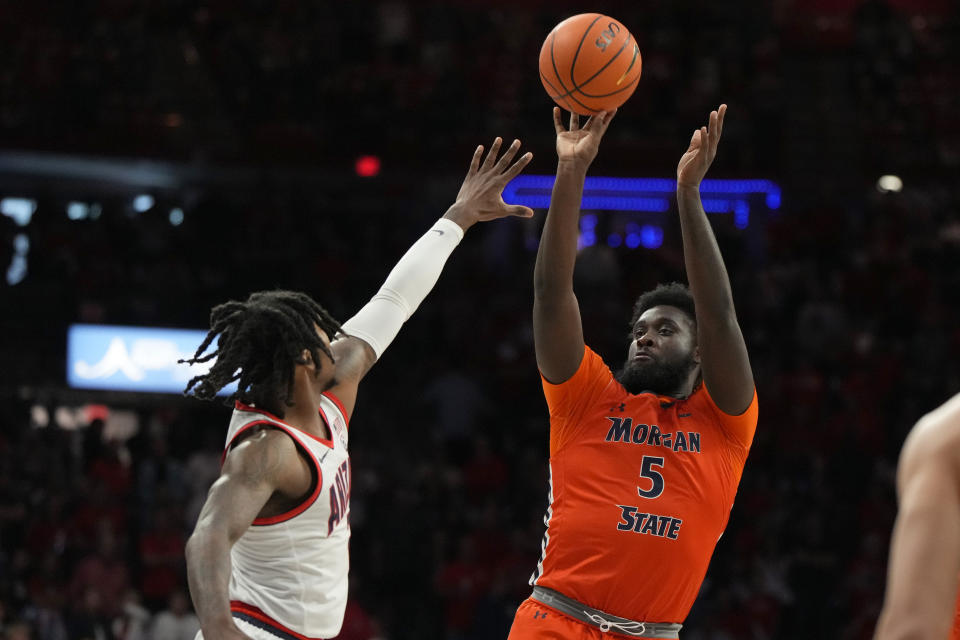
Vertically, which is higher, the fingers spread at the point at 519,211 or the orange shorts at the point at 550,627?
the fingers spread at the point at 519,211

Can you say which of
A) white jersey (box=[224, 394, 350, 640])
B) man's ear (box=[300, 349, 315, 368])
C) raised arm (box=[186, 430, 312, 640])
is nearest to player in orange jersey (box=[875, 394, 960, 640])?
raised arm (box=[186, 430, 312, 640])

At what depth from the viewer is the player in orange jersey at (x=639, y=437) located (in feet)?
12.9

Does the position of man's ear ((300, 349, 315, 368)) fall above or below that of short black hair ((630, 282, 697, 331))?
below

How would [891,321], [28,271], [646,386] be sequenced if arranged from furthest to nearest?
[28,271] < [891,321] < [646,386]

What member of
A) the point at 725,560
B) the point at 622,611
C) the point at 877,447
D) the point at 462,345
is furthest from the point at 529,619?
the point at 462,345

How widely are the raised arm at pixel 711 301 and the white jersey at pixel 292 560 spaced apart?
1.29 metres

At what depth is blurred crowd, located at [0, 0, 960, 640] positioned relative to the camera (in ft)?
35.8

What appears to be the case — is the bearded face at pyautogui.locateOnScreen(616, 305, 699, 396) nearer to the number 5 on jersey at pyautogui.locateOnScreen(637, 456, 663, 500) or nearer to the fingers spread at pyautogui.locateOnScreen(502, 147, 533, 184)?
the number 5 on jersey at pyautogui.locateOnScreen(637, 456, 663, 500)

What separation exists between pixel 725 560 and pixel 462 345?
386 centimetres

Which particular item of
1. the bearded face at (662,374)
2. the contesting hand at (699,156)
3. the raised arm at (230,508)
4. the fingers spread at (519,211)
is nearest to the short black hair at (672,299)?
the bearded face at (662,374)

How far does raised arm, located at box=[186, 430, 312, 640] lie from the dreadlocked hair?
0.18m

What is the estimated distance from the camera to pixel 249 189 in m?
15.7

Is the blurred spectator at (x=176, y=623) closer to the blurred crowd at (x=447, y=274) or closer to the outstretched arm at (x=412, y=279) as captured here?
the blurred crowd at (x=447, y=274)

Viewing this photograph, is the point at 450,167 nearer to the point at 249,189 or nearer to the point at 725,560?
the point at 249,189
